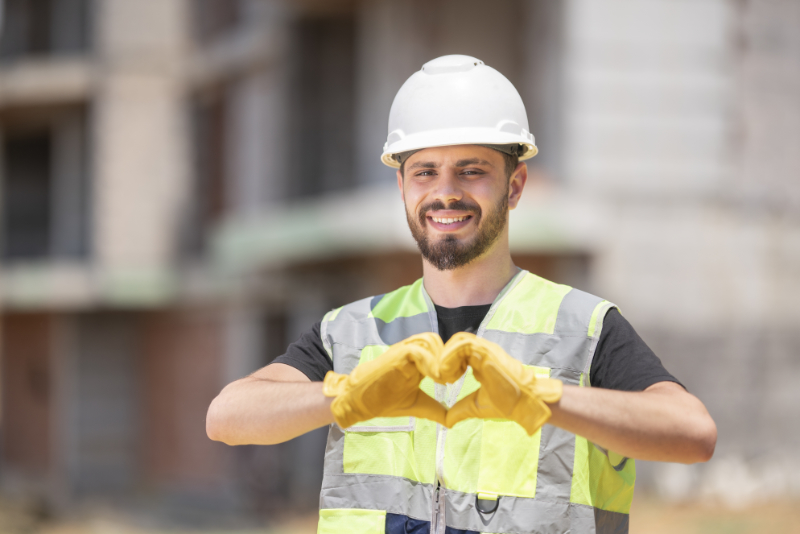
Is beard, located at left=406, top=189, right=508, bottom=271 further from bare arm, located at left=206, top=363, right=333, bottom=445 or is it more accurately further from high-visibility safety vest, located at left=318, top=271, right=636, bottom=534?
bare arm, located at left=206, top=363, right=333, bottom=445

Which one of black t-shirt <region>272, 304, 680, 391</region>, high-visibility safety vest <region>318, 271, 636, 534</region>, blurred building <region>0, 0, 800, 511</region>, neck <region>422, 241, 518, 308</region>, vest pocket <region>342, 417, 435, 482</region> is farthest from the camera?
blurred building <region>0, 0, 800, 511</region>

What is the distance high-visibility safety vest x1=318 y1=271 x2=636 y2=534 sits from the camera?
2102mm

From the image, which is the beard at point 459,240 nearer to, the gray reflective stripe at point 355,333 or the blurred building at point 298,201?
the gray reflective stripe at point 355,333

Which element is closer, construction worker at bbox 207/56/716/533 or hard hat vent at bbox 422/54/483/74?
construction worker at bbox 207/56/716/533

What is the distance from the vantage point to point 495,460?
2.14m

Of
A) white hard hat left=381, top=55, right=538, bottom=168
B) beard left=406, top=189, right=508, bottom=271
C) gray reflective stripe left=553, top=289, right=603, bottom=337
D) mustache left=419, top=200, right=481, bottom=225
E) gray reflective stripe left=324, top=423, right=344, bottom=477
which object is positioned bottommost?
gray reflective stripe left=324, top=423, right=344, bottom=477

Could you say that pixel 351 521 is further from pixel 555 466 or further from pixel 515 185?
pixel 515 185

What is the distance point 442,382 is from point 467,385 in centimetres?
41

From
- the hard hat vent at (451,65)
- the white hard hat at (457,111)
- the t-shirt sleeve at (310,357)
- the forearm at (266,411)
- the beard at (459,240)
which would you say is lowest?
the forearm at (266,411)

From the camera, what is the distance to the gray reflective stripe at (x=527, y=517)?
2.08m

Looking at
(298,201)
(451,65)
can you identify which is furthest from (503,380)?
(298,201)

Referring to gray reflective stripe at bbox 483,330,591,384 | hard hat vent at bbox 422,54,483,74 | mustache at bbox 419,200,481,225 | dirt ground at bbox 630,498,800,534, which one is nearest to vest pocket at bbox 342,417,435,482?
gray reflective stripe at bbox 483,330,591,384

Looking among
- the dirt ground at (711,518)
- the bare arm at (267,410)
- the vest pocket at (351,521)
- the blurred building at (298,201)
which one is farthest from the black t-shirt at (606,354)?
the blurred building at (298,201)

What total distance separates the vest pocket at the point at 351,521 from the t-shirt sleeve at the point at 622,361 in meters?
0.65
